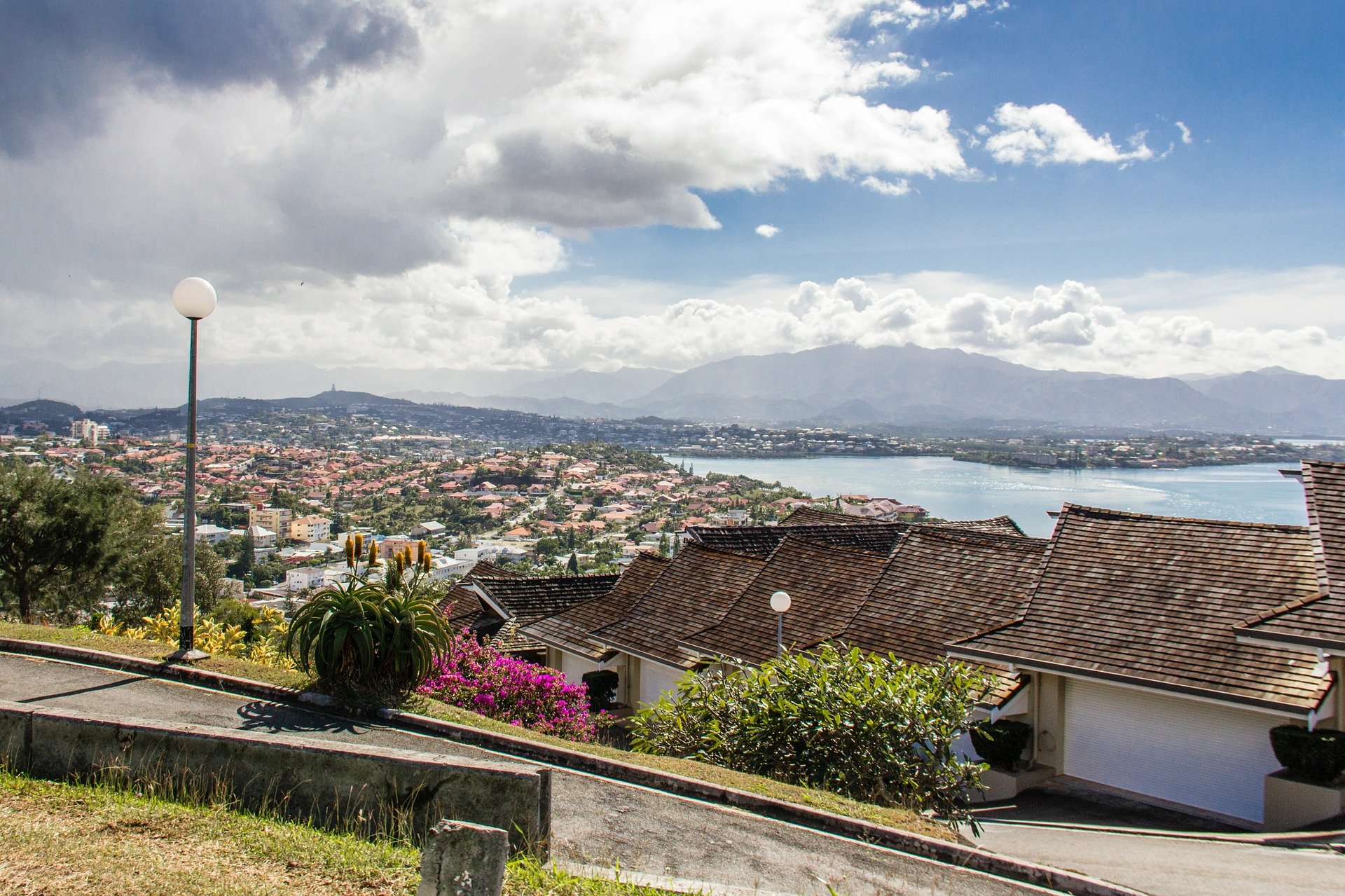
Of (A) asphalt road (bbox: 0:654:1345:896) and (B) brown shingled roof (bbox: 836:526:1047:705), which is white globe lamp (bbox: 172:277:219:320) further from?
(B) brown shingled roof (bbox: 836:526:1047:705)

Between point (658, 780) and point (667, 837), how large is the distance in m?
1.10

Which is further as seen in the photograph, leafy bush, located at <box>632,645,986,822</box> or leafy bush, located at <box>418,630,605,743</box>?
leafy bush, located at <box>418,630,605,743</box>

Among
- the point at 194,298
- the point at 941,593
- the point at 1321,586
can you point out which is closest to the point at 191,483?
the point at 194,298

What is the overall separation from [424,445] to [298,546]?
12231cm

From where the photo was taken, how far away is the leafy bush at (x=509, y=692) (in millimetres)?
10328

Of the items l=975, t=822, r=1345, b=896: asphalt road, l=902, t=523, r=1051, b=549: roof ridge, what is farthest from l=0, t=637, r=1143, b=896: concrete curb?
l=902, t=523, r=1051, b=549: roof ridge

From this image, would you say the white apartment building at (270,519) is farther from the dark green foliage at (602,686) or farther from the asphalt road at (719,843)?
the asphalt road at (719,843)

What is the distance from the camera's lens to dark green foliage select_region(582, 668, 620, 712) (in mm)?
16953

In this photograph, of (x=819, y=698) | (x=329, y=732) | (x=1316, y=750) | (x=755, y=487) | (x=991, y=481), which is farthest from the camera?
(x=755, y=487)

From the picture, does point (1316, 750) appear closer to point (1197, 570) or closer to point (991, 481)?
point (1197, 570)

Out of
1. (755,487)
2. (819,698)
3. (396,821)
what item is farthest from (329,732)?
(755,487)

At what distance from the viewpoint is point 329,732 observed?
7.96 metres

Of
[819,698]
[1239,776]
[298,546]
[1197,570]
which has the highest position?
[1197,570]

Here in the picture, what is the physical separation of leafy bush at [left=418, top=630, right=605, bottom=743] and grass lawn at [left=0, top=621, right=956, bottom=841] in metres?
0.92
